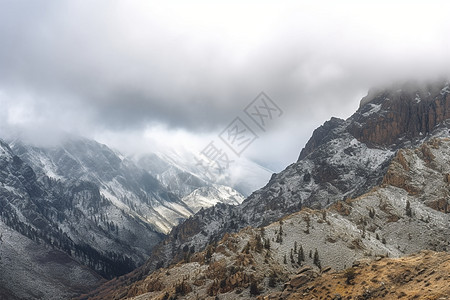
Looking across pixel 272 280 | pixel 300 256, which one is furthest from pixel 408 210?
pixel 272 280

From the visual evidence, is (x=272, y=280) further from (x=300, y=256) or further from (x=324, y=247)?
(x=324, y=247)

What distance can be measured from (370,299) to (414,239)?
93.8 metres

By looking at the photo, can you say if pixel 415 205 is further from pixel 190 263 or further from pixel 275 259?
pixel 190 263

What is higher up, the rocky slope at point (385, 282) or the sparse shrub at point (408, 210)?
the sparse shrub at point (408, 210)

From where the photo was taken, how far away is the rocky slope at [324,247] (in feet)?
258

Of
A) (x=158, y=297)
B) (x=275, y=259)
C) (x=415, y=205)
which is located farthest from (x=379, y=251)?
(x=158, y=297)

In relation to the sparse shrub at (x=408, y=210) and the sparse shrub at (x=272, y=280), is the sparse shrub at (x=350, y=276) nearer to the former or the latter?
the sparse shrub at (x=272, y=280)

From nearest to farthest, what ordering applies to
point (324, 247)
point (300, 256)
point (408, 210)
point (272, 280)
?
point (272, 280) → point (300, 256) → point (324, 247) → point (408, 210)

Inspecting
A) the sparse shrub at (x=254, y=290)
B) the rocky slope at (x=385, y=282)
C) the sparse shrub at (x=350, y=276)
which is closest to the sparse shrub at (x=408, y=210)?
the rocky slope at (x=385, y=282)

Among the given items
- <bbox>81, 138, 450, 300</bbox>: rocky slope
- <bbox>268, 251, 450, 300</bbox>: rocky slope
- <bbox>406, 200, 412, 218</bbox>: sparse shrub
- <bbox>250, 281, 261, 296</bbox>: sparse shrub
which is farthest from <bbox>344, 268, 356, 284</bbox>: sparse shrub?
<bbox>406, 200, 412, 218</bbox>: sparse shrub

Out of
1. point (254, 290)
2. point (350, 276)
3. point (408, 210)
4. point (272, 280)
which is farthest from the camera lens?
point (408, 210)

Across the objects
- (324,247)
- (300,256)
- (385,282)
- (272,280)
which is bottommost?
(385,282)

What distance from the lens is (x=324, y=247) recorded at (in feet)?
376

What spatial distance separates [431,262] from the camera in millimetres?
66000
